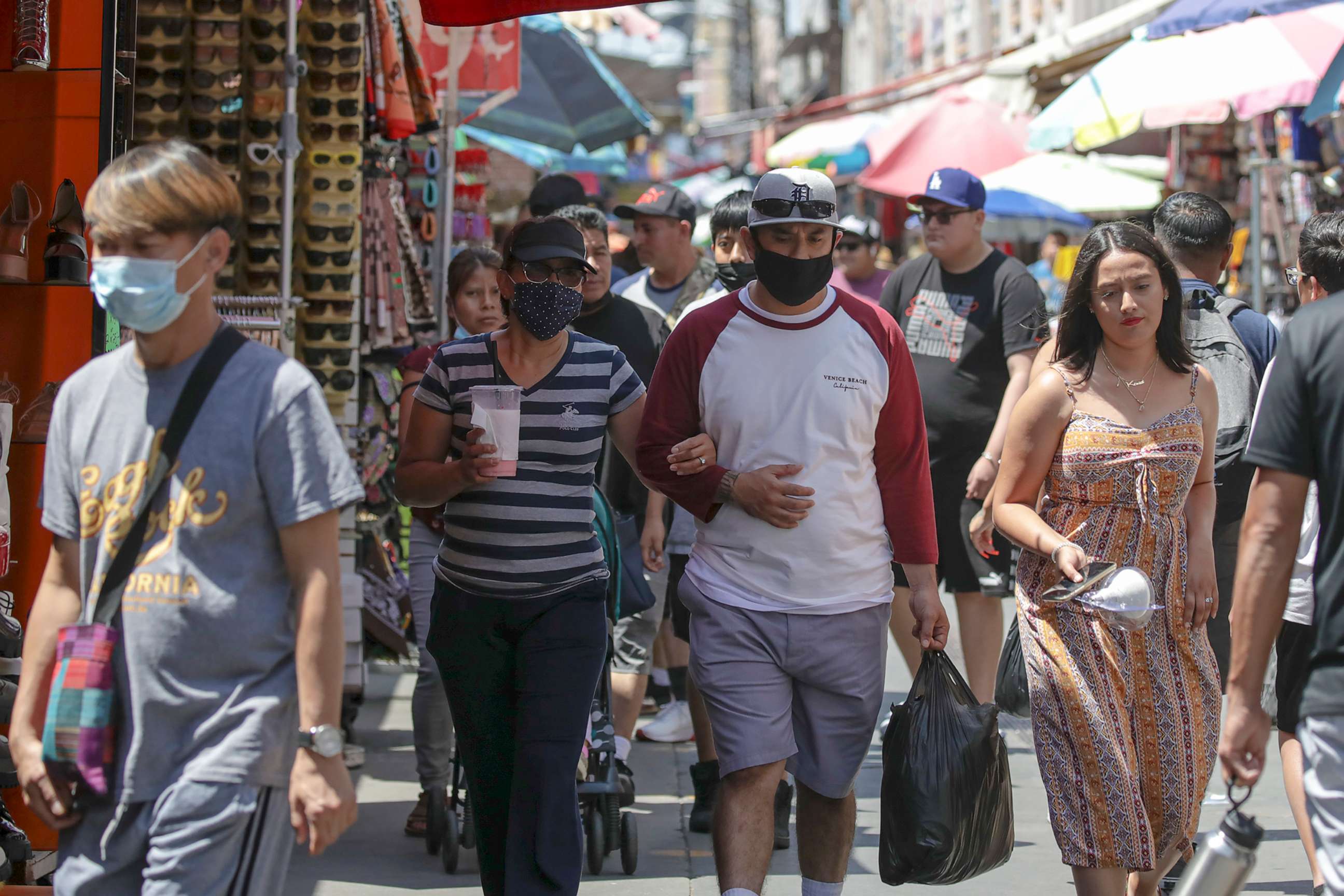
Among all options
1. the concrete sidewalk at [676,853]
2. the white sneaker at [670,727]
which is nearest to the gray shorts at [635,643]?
the concrete sidewalk at [676,853]

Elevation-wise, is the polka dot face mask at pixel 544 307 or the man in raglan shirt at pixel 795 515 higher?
the polka dot face mask at pixel 544 307

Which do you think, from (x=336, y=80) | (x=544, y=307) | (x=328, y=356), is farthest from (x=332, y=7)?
(x=544, y=307)

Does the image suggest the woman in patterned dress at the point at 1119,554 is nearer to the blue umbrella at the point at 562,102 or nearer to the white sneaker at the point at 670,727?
the white sneaker at the point at 670,727

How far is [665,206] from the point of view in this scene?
695 cm

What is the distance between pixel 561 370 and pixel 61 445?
169 cm

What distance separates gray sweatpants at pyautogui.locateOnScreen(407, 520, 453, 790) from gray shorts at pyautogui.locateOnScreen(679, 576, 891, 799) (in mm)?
1406

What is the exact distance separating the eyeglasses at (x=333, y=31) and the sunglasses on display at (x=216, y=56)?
0.40 meters

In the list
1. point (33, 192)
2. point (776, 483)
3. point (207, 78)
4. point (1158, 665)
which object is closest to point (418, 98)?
point (207, 78)

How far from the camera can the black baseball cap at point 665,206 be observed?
6934 millimetres

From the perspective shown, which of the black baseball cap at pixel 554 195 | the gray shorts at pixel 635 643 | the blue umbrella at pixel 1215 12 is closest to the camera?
the gray shorts at pixel 635 643

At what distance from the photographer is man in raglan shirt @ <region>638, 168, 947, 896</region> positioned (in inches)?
167

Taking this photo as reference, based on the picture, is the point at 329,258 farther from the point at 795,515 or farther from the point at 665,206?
the point at 795,515

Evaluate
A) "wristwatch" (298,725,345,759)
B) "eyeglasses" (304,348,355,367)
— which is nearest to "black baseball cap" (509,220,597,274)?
"wristwatch" (298,725,345,759)

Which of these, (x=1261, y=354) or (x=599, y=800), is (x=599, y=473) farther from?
(x=1261, y=354)
